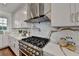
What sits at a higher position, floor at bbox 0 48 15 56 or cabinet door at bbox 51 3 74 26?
cabinet door at bbox 51 3 74 26

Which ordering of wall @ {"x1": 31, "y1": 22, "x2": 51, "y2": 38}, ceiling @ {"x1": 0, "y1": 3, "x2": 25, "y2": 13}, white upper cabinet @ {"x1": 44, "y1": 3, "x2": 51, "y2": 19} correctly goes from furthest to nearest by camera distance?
wall @ {"x1": 31, "y1": 22, "x2": 51, "y2": 38}, white upper cabinet @ {"x1": 44, "y1": 3, "x2": 51, "y2": 19}, ceiling @ {"x1": 0, "y1": 3, "x2": 25, "y2": 13}

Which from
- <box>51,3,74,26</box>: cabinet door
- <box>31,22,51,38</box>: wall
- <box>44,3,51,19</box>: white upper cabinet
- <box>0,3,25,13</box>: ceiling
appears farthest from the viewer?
<box>31,22,51,38</box>: wall

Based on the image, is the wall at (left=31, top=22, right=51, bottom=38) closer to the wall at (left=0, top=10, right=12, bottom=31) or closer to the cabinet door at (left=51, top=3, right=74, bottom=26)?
the cabinet door at (left=51, top=3, right=74, bottom=26)

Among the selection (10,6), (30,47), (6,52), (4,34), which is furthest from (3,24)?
(30,47)

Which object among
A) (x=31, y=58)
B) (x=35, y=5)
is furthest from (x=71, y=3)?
(x=31, y=58)

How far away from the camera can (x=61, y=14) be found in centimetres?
120

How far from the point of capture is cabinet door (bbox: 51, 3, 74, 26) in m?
1.11

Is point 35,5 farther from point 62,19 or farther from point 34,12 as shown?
point 62,19

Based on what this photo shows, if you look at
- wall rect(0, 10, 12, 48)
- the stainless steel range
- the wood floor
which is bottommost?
the wood floor

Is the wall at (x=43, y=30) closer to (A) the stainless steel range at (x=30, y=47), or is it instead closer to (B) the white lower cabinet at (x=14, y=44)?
(A) the stainless steel range at (x=30, y=47)

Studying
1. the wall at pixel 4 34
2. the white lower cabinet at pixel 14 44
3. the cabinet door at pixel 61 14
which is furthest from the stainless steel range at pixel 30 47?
the cabinet door at pixel 61 14

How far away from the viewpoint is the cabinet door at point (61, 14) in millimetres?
1114

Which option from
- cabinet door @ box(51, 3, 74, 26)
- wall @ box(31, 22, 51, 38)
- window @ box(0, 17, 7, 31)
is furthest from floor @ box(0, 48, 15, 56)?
cabinet door @ box(51, 3, 74, 26)

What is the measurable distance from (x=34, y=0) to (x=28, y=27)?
42cm
